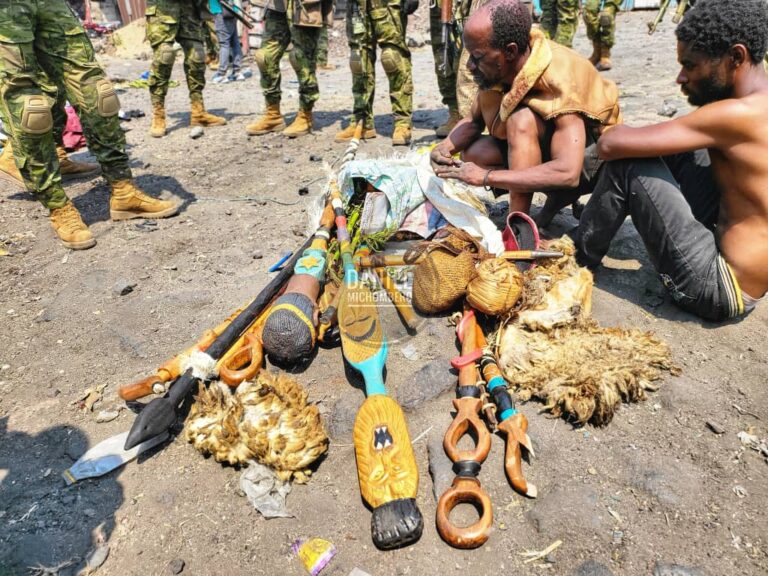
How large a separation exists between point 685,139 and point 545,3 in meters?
5.25

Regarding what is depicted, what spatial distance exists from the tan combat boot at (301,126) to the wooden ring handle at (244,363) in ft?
13.5

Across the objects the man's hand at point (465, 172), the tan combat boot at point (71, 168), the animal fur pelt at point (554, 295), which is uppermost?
the man's hand at point (465, 172)

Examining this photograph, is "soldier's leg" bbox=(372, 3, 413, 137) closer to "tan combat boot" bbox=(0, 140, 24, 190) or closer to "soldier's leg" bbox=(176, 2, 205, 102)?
"soldier's leg" bbox=(176, 2, 205, 102)

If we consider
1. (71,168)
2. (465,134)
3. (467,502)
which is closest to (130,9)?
(71,168)

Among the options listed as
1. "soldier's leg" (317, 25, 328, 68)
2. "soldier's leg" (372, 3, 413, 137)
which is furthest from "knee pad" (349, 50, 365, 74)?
"soldier's leg" (317, 25, 328, 68)

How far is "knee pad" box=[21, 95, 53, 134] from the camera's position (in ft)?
10.3

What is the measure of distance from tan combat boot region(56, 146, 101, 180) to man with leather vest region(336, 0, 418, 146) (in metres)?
2.59

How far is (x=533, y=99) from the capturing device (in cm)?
258

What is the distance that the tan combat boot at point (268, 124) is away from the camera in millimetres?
5887

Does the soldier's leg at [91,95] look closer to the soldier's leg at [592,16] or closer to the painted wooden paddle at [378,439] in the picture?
the painted wooden paddle at [378,439]

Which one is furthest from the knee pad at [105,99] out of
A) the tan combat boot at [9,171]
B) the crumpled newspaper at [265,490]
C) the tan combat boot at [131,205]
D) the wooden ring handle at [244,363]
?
the crumpled newspaper at [265,490]

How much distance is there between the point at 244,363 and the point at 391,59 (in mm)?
4060

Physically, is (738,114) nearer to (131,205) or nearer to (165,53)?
(131,205)

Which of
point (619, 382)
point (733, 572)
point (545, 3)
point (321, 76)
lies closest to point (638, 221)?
point (619, 382)
